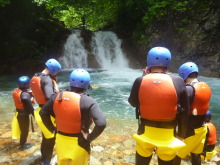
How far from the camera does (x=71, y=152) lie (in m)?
2.37

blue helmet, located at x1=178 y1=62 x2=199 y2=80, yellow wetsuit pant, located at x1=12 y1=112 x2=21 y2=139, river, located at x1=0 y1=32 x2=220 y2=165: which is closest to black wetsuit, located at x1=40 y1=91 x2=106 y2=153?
blue helmet, located at x1=178 y1=62 x2=199 y2=80

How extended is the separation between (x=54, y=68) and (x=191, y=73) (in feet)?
7.58

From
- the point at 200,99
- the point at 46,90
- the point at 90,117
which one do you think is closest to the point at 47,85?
the point at 46,90

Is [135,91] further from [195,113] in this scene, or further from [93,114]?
[195,113]

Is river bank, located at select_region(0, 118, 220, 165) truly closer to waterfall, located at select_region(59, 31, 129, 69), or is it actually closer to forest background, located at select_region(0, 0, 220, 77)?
forest background, located at select_region(0, 0, 220, 77)

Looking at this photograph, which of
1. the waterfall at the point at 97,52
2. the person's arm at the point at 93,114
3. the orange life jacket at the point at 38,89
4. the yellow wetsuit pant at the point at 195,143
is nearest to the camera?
the person's arm at the point at 93,114

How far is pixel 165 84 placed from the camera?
2.36 m

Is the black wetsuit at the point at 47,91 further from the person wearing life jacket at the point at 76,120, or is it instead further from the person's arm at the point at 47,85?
the person wearing life jacket at the point at 76,120

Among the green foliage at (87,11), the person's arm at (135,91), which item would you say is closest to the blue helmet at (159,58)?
the person's arm at (135,91)

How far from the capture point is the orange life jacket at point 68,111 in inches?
91.0

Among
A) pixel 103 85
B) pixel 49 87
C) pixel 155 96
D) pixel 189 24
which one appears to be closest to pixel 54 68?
pixel 49 87

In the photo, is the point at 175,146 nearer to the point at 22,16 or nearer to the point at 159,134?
the point at 159,134

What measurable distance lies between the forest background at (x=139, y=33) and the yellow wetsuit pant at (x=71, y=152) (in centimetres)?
1352

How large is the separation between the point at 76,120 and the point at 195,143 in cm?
193
